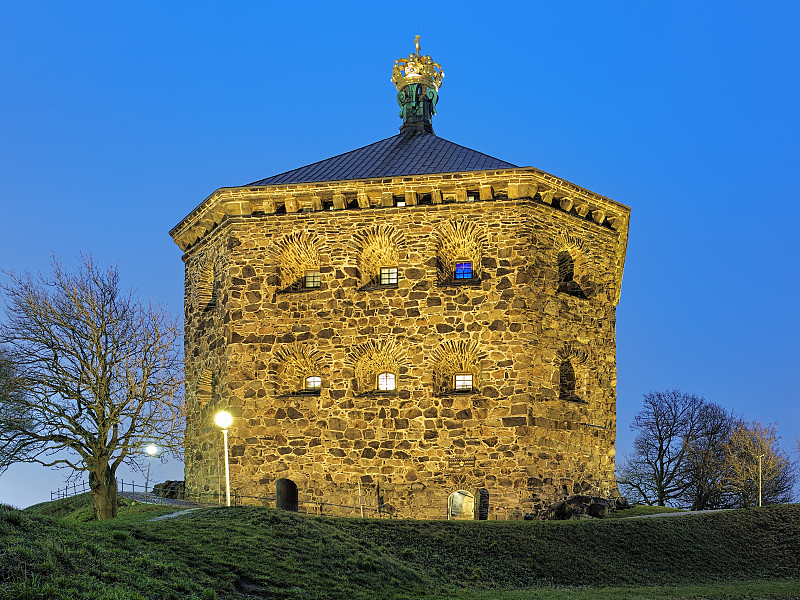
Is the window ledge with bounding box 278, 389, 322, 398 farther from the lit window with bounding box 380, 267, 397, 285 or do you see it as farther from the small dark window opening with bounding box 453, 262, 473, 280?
the small dark window opening with bounding box 453, 262, 473, 280

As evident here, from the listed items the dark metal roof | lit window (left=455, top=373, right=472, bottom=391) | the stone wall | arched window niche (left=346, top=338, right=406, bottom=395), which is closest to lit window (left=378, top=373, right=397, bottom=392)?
arched window niche (left=346, top=338, right=406, bottom=395)

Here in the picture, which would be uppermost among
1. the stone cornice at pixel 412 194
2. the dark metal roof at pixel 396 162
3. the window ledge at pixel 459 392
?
the dark metal roof at pixel 396 162

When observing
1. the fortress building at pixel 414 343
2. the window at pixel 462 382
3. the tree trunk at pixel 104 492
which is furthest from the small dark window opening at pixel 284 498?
the window at pixel 462 382

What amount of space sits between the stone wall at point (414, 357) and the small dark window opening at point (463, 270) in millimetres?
237

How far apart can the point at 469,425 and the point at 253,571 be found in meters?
12.3

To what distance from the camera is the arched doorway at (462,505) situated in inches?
1035

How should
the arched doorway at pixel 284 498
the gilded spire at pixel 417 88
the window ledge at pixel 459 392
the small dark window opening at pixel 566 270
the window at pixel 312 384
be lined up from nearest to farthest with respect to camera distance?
the arched doorway at pixel 284 498, the window ledge at pixel 459 392, the window at pixel 312 384, the small dark window opening at pixel 566 270, the gilded spire at pixel 417 88

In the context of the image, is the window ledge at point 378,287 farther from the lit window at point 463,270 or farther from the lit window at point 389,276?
the lit window at point 463,270

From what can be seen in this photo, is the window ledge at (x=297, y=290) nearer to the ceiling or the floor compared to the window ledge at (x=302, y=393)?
nearer to the ceiling

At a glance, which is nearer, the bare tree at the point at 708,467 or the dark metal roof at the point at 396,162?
the dark metal roof at the point at 396,162

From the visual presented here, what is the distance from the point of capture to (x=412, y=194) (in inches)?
1090

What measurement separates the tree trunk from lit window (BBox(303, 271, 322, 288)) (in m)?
8.30

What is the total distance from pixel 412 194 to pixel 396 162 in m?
3.40

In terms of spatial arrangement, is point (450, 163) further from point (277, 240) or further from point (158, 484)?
point (158, 484)
